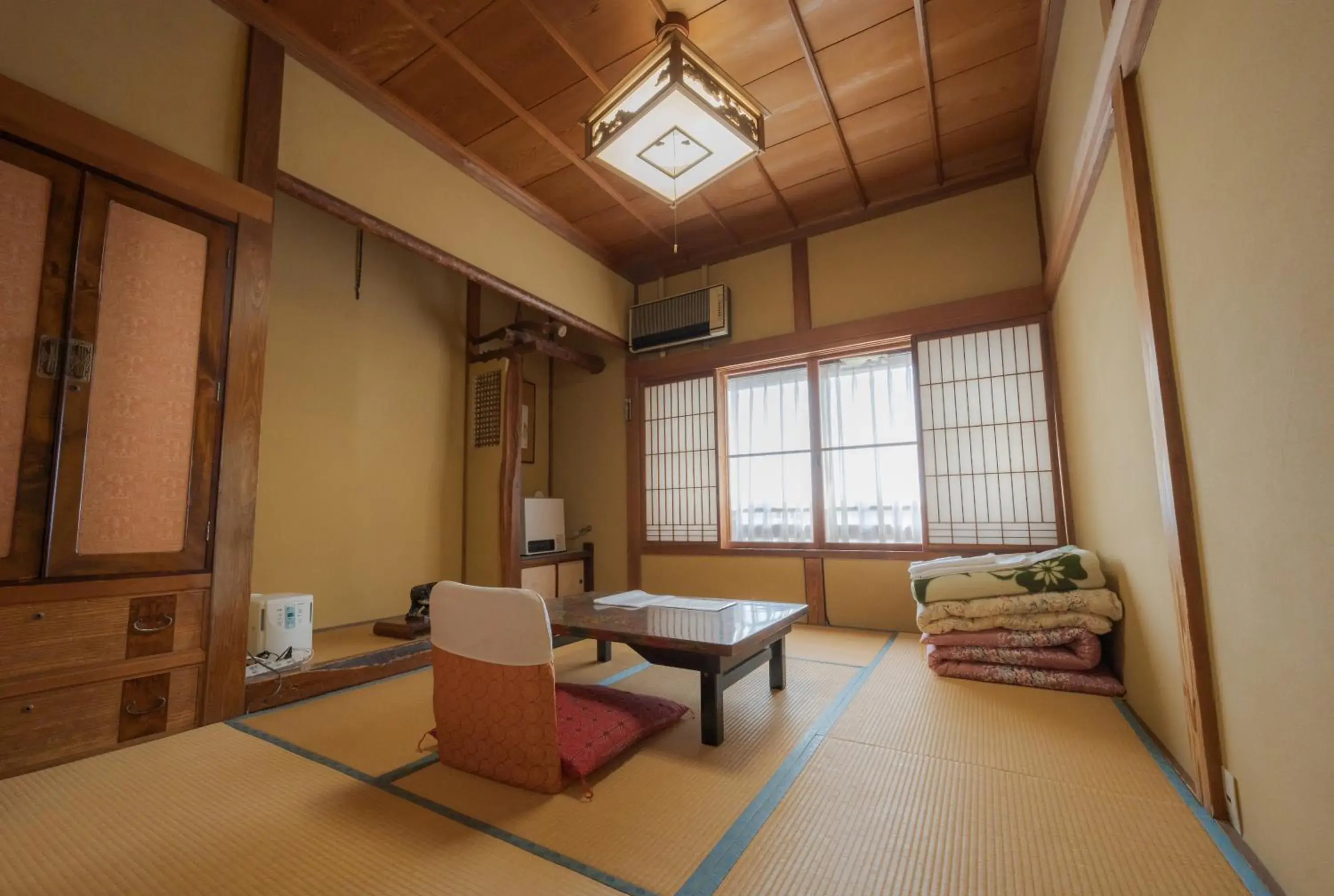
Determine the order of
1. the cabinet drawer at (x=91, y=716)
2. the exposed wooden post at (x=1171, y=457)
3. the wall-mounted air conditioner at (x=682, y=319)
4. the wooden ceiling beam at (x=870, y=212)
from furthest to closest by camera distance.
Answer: the wall-mounted air conditioner at (x=682, y=319) < the wooden ceiling beam at (x=870, y=212) < the cabinet drawer at (x=91, y=716) < the exposed wooden post at (x=1171, y=457)

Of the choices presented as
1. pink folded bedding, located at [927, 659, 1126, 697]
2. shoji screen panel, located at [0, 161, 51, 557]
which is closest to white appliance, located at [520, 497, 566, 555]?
shoji screen panel, located at [0, 161, 51, 557]

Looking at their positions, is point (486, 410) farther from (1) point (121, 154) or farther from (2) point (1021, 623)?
(2) point (1021, 623)

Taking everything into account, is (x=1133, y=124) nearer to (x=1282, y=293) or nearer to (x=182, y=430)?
(x=1282, y=293)

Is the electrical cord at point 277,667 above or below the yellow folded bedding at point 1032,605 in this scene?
below

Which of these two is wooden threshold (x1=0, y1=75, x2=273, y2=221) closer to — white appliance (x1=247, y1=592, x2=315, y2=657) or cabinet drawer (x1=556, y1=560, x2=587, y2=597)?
white appliance (x1=247, y1=592, x2=315, y2=657)

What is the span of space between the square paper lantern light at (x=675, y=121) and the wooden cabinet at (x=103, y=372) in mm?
1765

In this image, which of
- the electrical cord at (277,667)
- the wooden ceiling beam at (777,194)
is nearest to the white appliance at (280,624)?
the electrical cord at (277,667)

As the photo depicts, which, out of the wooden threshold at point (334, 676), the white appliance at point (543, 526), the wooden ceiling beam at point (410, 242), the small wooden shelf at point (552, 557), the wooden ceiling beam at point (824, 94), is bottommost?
the wooden threshold at point (334, 676)

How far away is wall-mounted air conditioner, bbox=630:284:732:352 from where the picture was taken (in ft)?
15.1

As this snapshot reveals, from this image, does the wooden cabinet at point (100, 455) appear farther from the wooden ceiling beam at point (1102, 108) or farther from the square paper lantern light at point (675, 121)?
the wooden ceiling beam at point (1102, 108)

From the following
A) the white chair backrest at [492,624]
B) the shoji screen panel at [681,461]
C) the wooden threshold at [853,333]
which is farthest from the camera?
the shoji screen panel at [681,461]

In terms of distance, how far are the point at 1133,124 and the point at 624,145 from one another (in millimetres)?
1918

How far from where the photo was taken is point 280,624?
275 cm

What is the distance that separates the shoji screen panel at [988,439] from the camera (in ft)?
11.4
